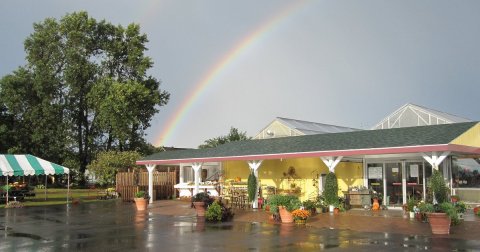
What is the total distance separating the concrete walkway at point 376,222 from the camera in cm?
1385

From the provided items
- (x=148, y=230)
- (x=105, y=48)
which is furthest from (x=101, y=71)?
(x=148, y=230)

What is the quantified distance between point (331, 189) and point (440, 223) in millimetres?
6699

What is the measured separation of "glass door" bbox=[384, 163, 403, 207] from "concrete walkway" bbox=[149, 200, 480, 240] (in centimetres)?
177

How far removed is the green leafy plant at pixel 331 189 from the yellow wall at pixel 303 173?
3466 mm

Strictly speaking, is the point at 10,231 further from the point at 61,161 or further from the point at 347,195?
the point at 61,161

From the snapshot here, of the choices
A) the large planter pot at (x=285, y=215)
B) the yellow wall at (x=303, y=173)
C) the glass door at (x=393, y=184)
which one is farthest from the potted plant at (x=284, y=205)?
the yellow wall at (x=303, y=173)

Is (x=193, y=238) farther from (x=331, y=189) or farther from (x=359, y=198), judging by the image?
(x=359, y=198)

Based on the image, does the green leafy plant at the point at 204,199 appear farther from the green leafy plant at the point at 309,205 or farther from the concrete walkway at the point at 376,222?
the green leafy plant at the point at 309,205

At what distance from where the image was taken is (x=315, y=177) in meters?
24.3

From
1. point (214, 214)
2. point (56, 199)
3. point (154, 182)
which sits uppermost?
point (154, 182)

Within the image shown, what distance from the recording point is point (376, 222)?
1628 centimetres

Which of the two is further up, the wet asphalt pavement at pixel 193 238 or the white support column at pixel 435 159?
the white support column at pixel 435 159

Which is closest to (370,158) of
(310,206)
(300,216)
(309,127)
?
(310,206)

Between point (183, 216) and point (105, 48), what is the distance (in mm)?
35292
